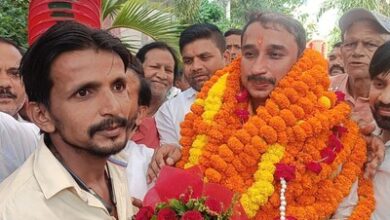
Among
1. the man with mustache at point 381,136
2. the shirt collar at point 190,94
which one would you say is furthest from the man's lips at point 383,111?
the shirt collar at point 190,94

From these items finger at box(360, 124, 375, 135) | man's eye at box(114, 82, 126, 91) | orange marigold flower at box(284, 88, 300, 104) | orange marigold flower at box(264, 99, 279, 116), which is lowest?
finger at box(360, 124, 375, 135)

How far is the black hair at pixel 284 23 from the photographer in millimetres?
2615

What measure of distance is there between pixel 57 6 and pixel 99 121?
4.83 ft

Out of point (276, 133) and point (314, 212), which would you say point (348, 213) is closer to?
point (314, 212)

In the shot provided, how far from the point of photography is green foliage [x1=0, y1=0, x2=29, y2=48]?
300 inches

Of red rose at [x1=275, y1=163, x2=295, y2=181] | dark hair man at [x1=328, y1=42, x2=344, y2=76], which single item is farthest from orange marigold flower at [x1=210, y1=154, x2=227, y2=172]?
dark hair man at [x1=328, y1=42, x2=344, y2=76]

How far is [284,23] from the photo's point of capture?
262cm

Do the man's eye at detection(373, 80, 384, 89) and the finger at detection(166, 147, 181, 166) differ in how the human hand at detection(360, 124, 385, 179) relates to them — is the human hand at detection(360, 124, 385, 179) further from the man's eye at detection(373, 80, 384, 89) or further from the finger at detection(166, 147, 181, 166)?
the finger at detection(166, 147, 181, 166)

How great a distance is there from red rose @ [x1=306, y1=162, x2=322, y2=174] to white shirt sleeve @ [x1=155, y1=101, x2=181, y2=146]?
1481 mm

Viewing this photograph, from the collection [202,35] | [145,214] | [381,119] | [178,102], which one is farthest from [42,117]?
[202,35]

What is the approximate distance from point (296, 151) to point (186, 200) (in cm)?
88

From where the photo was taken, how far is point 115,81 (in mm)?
1838

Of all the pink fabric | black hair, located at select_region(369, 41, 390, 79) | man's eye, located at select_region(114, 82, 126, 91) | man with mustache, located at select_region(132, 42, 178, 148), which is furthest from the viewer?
man with mustache, located at select_region(132, 42, 178, 148)

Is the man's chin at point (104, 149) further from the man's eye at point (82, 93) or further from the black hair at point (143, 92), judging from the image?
the black hair at point (143, 92)
